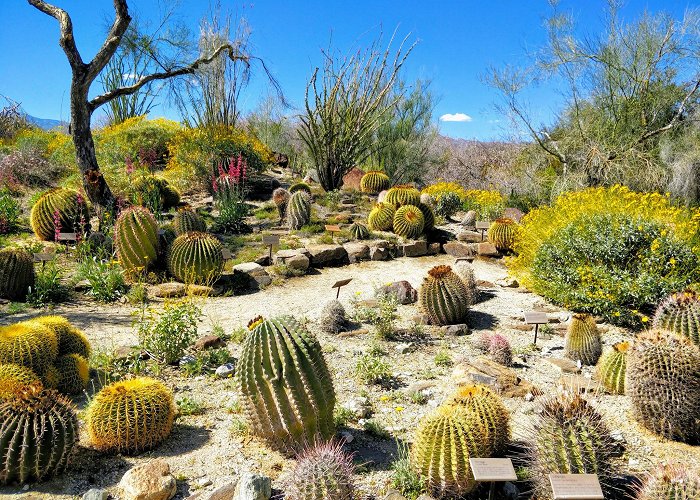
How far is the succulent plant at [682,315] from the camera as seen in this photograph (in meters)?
4.71

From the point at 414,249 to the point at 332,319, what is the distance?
15.5 feet

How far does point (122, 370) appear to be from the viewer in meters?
4.68

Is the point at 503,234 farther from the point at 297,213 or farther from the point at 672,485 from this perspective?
the point at 672,485

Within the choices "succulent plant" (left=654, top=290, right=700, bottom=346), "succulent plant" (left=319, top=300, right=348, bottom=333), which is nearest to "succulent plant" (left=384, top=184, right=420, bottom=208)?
"succulent plant" (left=319, top=300, right=348, bottom=333)

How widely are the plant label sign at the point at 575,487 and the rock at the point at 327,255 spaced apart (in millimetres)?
6730

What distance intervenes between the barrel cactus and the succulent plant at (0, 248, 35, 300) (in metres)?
6.27

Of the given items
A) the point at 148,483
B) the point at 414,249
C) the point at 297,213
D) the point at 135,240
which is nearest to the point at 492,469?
the point at 148,483

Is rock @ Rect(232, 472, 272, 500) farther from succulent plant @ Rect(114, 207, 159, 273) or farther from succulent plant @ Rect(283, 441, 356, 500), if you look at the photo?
succulent plant @ Rect(114, 207, 159, 273)

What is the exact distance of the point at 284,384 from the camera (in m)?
3.18

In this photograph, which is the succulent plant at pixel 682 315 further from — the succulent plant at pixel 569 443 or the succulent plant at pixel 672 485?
the succulent plant at pixel 672 485

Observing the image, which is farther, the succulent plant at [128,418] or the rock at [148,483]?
the succulent plant at [128,418]

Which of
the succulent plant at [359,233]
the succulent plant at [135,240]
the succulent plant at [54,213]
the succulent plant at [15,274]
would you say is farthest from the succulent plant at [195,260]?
the succulent plant at [359,233]

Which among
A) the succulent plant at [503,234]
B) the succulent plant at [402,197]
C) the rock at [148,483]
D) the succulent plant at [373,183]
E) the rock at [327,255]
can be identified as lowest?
the rock at [148,483]

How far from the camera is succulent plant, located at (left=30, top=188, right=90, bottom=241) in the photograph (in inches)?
357
